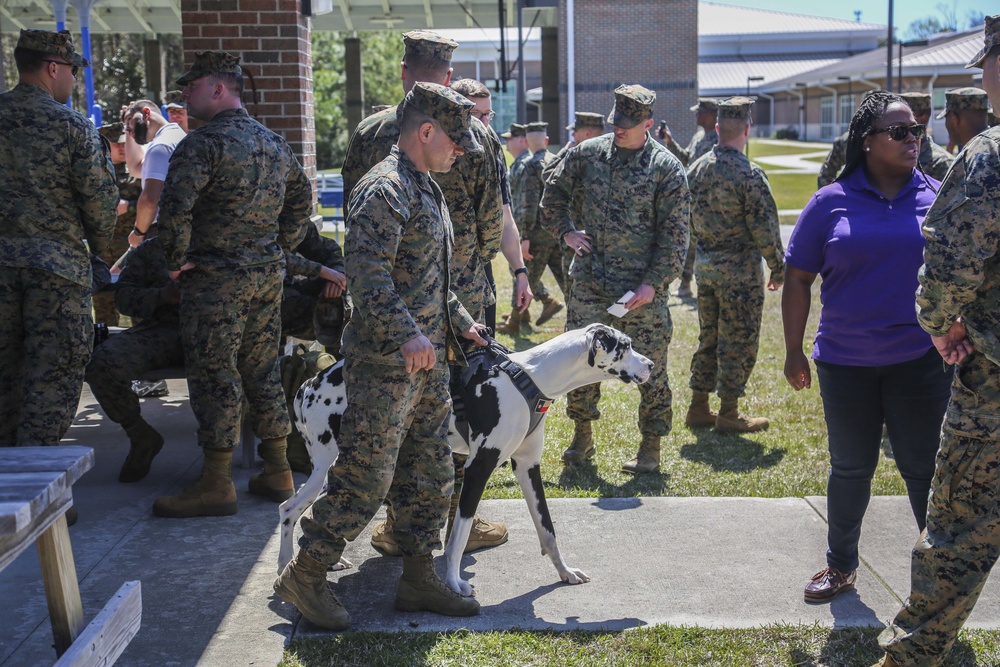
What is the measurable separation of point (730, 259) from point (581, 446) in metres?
1.79

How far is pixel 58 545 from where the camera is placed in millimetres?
3137

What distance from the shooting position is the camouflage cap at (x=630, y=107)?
607cm

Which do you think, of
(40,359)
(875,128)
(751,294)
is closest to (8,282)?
(40,359)

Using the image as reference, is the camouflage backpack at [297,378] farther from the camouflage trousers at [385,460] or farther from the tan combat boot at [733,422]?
the tan combat boot at [733,422]

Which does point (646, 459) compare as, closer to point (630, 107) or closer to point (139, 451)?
point (630, 107)

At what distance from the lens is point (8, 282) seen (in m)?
5.02

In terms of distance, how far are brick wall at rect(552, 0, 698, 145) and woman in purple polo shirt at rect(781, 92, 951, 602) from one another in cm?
3019

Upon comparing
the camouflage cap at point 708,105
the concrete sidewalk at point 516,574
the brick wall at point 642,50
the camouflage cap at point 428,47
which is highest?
the brick wall at point 642,50

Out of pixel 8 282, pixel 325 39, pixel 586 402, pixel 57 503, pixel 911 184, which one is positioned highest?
pixel 325 39

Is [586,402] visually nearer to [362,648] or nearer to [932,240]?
[362,648]

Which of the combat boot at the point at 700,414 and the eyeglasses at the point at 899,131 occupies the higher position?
the eyeglasses at the point at 899,131

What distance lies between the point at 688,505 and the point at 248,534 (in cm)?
236

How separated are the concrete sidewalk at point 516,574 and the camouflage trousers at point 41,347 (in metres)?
0.59

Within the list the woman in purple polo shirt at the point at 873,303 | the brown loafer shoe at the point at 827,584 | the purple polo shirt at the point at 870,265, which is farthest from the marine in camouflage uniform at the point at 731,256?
the brown loafer shoe at the point at 827,584
